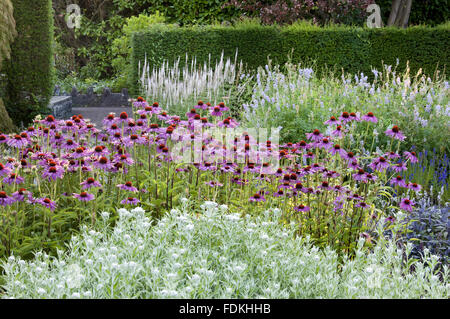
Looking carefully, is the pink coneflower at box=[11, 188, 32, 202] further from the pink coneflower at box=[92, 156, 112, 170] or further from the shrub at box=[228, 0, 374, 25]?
the shrub at box=[228, 0, 374, 25]

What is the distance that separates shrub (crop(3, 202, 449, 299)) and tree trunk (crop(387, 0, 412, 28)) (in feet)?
42.4

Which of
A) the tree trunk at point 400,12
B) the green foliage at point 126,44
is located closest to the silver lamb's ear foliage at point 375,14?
the tree trunk at point 400,12

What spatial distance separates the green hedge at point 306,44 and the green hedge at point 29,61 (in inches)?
92.9

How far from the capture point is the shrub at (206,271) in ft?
7.34

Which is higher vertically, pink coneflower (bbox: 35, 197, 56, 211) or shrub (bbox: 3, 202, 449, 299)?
pink coneflower (bbox: 35, 197, 56, 211)

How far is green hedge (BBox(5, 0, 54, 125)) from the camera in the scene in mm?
8484

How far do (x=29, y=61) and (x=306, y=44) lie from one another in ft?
17.6

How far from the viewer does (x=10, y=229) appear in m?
3.23

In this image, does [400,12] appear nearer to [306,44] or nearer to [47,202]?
[306,44]

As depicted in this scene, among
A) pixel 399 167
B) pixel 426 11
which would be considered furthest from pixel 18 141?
pixel 426 11

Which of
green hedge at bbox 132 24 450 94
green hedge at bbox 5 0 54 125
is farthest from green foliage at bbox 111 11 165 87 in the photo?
green hedge at bbox 5 0 54 125
